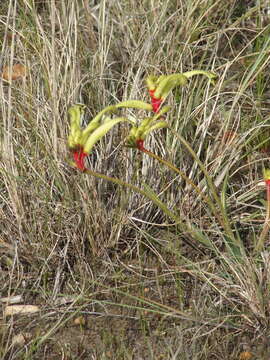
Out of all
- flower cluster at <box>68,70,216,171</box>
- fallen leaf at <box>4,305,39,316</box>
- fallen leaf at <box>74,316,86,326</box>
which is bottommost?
fallen leaf at <box>74,316,86,326</box>

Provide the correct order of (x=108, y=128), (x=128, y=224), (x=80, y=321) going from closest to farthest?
1. (x=108, y=128)
2. (x=80, y=321)
3. (x=128, y=224)

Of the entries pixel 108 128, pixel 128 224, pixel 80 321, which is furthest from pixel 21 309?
pixel 108 128

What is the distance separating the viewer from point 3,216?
7.63 feet

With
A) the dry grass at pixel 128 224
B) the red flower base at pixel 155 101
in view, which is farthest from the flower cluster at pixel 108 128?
the dry grass at pixel 128 224

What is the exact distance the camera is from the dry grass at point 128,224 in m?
2.04

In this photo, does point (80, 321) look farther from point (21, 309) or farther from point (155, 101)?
point (155, 101)

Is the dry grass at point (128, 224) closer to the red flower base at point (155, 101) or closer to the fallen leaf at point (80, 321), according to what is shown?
the fallen leaf at point (80, 321)

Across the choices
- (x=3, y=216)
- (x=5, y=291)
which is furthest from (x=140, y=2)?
(x=5, y=291)

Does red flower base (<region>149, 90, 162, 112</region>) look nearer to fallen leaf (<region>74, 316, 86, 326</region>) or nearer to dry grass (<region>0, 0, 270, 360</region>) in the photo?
dry grass (<region>0, 0, 270, 360</region>)

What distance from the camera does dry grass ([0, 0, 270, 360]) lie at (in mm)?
2045

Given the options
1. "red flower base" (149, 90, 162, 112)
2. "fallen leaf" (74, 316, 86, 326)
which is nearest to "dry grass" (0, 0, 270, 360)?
"fallen leaf" (74, 316, 86, 326)

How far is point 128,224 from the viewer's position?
7.80 ft

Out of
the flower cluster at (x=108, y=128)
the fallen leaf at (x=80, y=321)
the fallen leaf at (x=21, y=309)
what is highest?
the flower cluster at (x=108, y=128)

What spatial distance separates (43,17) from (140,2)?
0.51 meters
